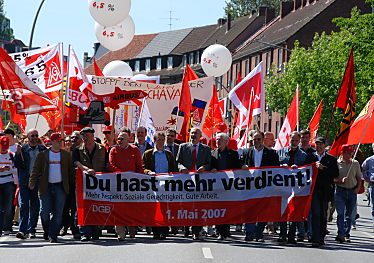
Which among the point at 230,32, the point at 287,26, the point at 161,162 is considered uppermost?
the point at 230,32

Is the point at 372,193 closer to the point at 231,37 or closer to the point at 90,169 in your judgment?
the point at 90,169

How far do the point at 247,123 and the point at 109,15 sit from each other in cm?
433

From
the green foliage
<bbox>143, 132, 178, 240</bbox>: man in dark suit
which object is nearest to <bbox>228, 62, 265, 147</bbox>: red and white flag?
<bbox>143, 132, 178, 240</bbox>: man in dark suit

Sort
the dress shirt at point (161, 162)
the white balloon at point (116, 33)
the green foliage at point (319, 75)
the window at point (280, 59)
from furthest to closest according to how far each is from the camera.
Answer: the window at point (280, 59)
the green foliage at point (319, 75)
the white balloon at point (116, 33)
the dress shirt at point (161, 162)

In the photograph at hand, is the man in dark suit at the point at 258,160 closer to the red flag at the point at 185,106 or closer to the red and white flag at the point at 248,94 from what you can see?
the red flag at the point at 185,106

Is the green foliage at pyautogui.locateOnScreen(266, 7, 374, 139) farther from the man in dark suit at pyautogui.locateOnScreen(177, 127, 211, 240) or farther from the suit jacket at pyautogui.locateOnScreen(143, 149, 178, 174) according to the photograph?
the suit jacket at pyautogui.locateOnScreen(143, 149, 178, 174)

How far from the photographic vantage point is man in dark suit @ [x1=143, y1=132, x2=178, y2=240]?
18.8 meters

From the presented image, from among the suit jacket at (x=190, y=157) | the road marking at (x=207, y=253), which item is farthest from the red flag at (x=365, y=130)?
the road marking at (x=207, y=253)

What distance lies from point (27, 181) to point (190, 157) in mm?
2745

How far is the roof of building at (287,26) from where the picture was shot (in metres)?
79.4

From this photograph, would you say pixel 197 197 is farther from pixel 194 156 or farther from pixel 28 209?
pixel 28 209

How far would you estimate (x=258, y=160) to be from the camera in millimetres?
19094

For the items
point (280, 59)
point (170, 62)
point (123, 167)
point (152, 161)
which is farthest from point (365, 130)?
point (170, 62)

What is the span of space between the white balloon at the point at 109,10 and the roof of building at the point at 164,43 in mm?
95639
